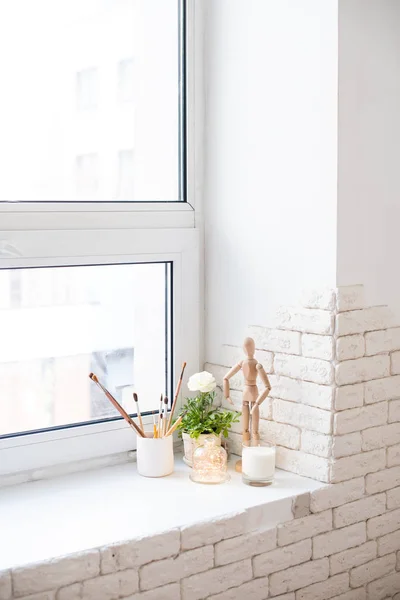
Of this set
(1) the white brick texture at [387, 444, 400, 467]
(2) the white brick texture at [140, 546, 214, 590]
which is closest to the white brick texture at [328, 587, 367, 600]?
(1) the white brick texture at [387, 444, 400, 467]

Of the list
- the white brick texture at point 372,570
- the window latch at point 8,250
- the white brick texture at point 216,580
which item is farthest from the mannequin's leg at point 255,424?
the window latch at point 8,250

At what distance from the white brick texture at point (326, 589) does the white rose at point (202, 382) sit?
1.82 ft

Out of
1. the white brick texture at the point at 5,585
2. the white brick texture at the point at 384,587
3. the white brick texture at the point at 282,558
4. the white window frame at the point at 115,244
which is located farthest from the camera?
the white brick texture at the point at 384,587

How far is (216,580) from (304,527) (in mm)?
267

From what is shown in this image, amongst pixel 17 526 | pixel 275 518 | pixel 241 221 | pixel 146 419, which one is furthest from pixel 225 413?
pixel 17 526

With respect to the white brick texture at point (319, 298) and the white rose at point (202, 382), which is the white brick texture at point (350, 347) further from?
the white rose at point (202, 382)

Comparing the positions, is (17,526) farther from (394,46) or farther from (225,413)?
(394,46)

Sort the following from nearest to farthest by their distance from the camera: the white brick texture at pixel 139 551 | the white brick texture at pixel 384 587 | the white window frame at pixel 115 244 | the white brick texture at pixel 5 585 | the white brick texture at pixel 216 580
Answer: the white brick texture at pixel 5 585, the white brick texture at pixel 139 551, the white brick texture at pixel 216 580, the white window frame at pixel 115 244, the white brick texture at pixel 384 587

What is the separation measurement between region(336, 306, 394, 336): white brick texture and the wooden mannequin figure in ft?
0.76

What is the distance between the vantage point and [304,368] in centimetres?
201

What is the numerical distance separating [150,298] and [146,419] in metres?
0.33

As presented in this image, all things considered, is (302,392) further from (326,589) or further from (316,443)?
(326,589)

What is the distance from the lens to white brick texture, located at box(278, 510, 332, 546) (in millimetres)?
1924

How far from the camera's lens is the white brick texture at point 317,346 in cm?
194
